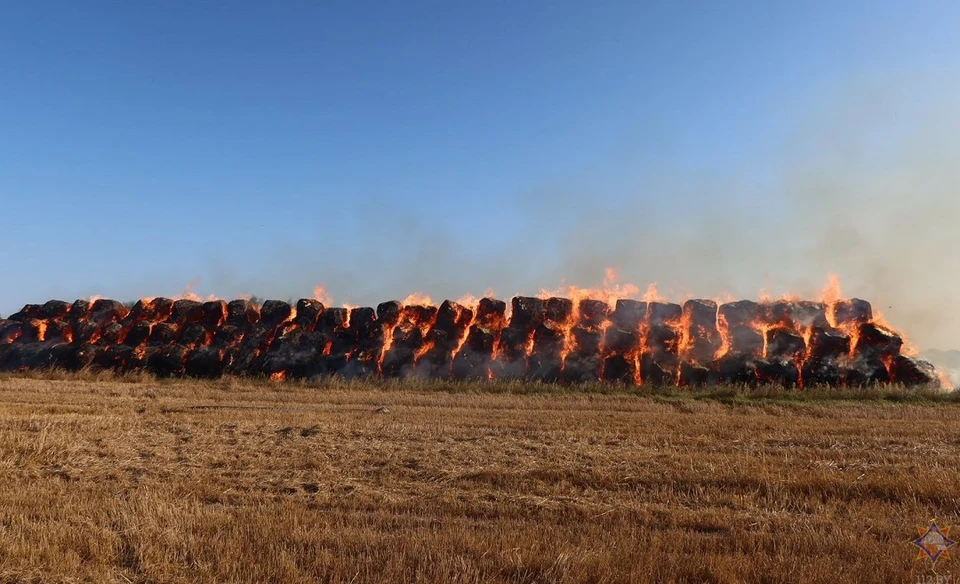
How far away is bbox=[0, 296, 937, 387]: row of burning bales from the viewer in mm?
25031

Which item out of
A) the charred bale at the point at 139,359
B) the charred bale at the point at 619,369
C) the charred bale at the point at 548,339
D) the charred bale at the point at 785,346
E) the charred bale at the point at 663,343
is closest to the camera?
the charred bale at the point at 785,346

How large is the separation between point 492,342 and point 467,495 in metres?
19.1

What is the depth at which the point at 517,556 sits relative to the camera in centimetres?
604

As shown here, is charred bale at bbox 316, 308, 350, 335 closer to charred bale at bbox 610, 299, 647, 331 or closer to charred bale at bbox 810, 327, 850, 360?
charred bale at bbox 610, 299, 647, 331

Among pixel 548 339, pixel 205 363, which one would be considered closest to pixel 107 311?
pixel 205 363

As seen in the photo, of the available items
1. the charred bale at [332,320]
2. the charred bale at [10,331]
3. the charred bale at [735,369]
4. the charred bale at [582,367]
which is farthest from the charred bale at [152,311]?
the charred bale at [735,369]

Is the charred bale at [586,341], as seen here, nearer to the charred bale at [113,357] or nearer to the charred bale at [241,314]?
the charred bale at [241,314]

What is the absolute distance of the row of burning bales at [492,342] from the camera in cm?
2503

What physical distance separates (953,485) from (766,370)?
16280 mm

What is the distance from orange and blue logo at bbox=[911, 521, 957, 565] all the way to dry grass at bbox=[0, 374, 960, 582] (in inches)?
5.2

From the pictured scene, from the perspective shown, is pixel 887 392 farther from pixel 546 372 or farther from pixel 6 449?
pixel 6 449

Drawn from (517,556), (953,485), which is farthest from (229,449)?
(953,485)

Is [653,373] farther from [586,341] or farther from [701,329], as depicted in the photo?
[701,329]

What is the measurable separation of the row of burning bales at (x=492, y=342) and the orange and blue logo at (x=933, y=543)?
18132 mm
